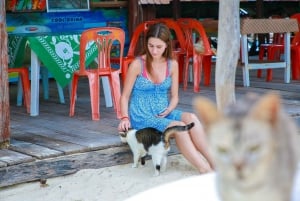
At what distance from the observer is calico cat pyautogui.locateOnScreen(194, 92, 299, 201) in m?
0.85

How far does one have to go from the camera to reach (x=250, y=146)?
2.81ft

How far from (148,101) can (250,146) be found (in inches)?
155

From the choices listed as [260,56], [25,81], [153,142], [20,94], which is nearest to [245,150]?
[153,142]

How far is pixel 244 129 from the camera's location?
33.8 inches

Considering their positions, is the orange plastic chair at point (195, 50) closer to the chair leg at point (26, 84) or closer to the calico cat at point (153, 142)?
the chair leg at point (26, 84)

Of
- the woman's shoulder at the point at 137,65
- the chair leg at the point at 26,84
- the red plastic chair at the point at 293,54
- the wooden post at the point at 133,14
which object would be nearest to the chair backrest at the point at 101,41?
the chair leg at the point at 26,84

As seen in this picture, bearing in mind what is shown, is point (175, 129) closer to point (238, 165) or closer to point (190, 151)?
point (190, 151)

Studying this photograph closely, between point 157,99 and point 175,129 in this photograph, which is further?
point 157,99

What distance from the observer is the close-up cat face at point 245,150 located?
0.85m

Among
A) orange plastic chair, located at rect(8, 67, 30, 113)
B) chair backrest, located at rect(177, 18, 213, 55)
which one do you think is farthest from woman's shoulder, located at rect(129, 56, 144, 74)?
chair backrest, located at rect(177, 18, 213, 55)

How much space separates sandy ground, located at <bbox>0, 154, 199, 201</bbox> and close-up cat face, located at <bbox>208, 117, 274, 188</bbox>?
11.5 feet

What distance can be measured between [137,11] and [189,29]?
1526mm

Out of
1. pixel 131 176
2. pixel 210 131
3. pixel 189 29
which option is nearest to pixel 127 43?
pixel 189 29

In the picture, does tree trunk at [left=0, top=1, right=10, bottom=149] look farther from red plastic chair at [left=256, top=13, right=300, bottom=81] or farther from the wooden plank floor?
red plastic chair at [left=256, top=13, right=300, bottom=81]
